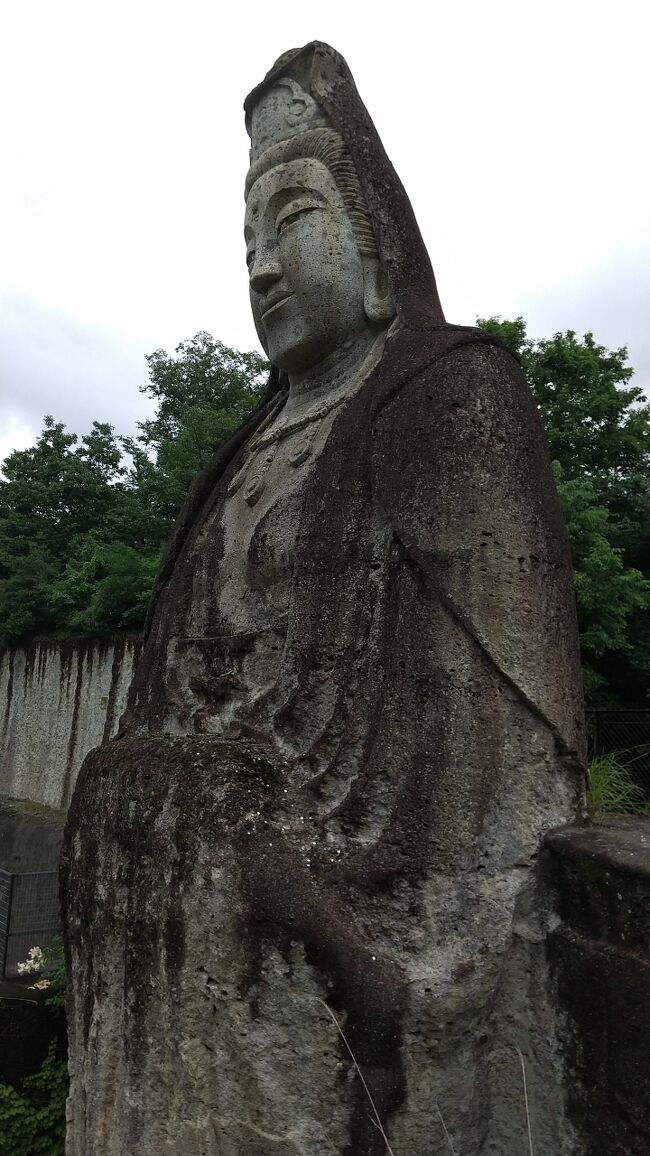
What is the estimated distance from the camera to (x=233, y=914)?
197 centimetres

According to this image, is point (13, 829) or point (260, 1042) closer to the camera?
point (260, 1042)

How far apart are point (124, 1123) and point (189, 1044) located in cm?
35

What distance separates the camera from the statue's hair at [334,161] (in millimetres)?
3012

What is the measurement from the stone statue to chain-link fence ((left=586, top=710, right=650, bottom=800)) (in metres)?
9.43

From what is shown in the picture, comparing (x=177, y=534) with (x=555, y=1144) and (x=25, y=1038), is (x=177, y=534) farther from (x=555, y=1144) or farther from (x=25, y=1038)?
(x=25, y=1038)

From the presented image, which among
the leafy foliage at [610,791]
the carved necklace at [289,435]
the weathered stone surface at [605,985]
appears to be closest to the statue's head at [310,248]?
the carved necklace at [289,435]

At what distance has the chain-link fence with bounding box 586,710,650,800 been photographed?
11.2 m

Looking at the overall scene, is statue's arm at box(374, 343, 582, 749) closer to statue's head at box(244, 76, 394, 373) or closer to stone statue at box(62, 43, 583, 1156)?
stone statue at box(62, 43, 583, 1156)

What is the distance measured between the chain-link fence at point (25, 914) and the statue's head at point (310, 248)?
614cm

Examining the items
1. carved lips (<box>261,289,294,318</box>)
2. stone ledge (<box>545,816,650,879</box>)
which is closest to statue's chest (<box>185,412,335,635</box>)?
carved lips (<box>261,289,294,318</box>)

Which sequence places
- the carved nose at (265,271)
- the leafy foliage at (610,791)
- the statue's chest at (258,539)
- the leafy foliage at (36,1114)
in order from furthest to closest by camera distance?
the leafy foliage at (610,791), the leafy foliage at (36,1114), the carved nose at (265,271), the statue's chest at (258,539)

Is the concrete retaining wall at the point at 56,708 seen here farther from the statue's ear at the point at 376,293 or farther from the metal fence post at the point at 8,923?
the statue's ear at the point at 376,293

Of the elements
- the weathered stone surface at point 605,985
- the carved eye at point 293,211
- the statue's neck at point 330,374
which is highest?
the carved eye at point 293,211

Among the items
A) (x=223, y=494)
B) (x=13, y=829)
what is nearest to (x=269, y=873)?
(x=223, y=494)
